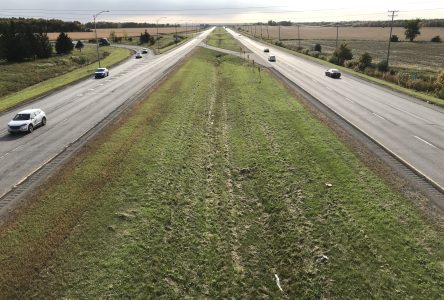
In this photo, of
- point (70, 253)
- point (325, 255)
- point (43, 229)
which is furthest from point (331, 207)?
point (43, 229)

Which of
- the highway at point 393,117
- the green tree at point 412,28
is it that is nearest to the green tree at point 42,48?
the highway at point 393,117

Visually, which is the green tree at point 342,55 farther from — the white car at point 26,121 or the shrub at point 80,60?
the white car at point 26,121

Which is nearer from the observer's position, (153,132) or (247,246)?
(247,246)

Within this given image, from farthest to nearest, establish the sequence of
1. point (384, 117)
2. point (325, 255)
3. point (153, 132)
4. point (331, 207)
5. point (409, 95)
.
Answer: point (409, 95) → point (384, 117) → point (153, 132) → point (331, 207) → point (325, 255)

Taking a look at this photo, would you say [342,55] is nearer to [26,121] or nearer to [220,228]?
[26,121]

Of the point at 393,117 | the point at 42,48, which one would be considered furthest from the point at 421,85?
the point at 42,48

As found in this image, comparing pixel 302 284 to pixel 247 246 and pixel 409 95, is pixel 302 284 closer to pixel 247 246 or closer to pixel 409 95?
pixel 247 246
